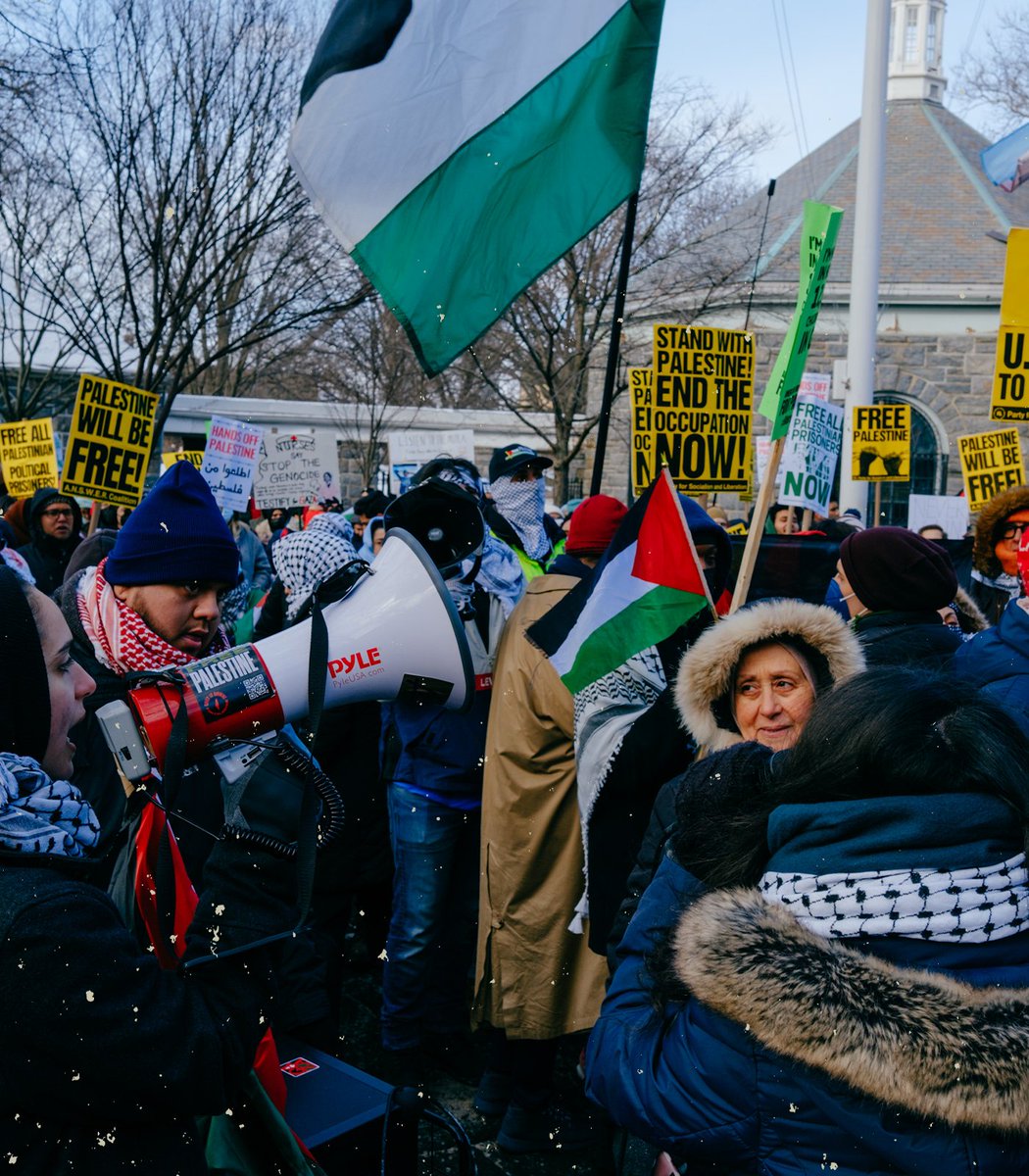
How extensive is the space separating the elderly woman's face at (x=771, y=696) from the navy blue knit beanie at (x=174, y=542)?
1.27 m

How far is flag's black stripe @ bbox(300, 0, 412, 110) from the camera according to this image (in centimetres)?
301

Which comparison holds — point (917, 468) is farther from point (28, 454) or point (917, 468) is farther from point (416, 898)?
point (416, 898)

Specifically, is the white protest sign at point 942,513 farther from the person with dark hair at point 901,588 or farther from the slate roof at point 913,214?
the person with dark hair at point 901,588

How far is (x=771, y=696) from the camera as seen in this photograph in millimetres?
2746

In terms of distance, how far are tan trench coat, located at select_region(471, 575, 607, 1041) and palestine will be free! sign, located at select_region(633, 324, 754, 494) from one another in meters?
1.82

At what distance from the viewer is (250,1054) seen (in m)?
1.60

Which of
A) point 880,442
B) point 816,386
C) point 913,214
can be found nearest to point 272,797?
point 880,442

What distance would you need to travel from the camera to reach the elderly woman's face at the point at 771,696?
271 centimetres

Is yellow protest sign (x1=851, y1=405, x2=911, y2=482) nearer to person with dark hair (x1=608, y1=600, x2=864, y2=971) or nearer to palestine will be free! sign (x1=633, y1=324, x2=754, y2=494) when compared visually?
palestine will be free! sign (x1=633, y1=324, x2=754, y2=494)

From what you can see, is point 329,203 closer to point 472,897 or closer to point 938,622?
point 938,622

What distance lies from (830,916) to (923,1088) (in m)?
0.22

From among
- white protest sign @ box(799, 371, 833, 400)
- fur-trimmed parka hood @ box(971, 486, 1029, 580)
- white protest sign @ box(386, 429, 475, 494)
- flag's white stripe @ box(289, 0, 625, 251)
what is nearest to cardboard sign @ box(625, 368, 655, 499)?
fur-trimmed parka hood @ box(971, 486, 1029, 580)

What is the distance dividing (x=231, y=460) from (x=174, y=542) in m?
7.86

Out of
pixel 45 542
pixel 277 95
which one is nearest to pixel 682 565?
pixel 45 542
